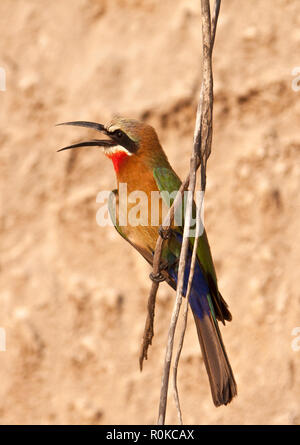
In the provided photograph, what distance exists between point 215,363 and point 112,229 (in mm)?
2143

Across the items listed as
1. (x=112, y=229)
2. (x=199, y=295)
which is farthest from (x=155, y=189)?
(x=112, y=229)

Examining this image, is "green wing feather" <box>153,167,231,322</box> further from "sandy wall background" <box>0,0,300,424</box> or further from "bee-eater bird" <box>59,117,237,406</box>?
"sandy wall background" <box>0,0,300,424</box>

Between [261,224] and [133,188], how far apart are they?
2.03 meters

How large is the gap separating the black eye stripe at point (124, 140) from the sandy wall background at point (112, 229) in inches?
76.1

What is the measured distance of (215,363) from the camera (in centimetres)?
161

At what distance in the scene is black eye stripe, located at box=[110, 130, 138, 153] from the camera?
68.6 inches

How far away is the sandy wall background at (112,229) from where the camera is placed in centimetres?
368

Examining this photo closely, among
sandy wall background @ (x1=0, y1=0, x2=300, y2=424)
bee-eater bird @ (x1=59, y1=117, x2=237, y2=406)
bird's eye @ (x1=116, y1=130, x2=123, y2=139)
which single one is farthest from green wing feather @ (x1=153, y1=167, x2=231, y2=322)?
sandy wall background @ (x1=0, y1=0, x2=300, y2=424)

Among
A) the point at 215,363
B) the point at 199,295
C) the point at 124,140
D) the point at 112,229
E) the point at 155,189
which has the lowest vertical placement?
the point at 215,363

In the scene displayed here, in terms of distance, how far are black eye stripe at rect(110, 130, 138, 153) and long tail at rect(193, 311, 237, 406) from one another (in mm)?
438

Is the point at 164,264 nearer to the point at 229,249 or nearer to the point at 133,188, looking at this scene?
the point at 133,188

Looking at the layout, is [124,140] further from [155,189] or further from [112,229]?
[112,229]

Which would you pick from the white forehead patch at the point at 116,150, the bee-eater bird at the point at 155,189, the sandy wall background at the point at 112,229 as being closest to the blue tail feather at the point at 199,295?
the bee-eater bird at the point at 155,189

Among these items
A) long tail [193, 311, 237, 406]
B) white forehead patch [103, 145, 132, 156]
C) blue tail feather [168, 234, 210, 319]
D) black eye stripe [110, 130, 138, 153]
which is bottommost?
long tail [193, 311, 237, 406]
